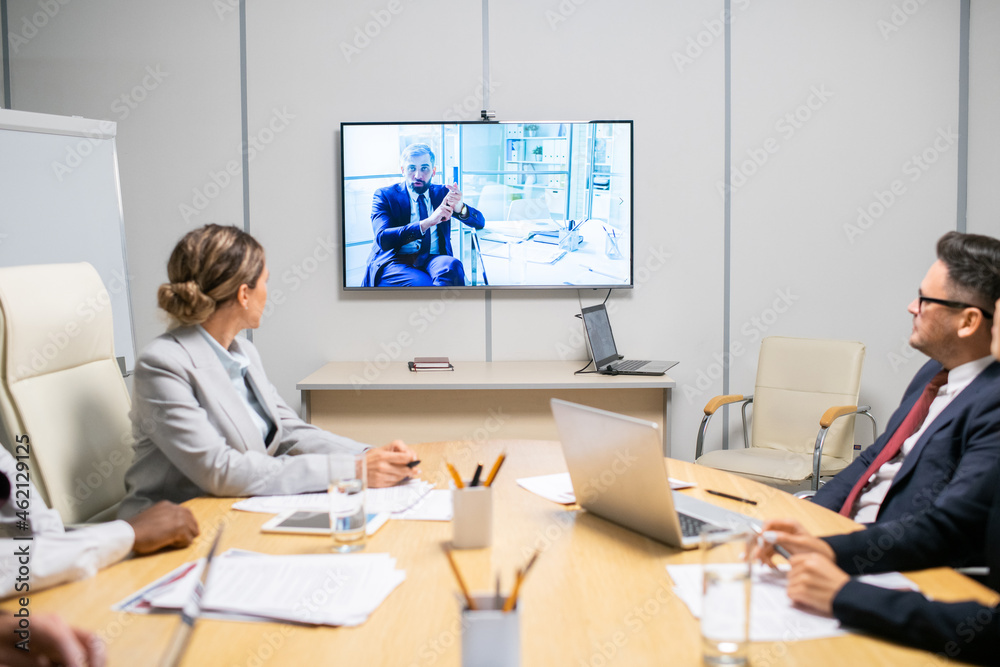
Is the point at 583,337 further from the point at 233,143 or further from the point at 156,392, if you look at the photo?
the point at 156,392

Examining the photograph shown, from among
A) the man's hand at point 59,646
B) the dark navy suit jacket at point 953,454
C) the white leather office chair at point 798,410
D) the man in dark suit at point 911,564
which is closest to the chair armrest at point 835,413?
the white leather office chair at point 798,410

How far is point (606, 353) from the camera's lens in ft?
12.4

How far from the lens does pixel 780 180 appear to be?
13.0 feet

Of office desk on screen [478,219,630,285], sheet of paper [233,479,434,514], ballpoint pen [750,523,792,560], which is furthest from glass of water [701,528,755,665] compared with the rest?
office desk on screen [478,219,630,285]

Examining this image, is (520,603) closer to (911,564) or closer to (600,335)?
(911,564)

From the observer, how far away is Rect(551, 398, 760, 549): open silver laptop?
1.30 meters

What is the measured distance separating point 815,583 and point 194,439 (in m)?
1.34

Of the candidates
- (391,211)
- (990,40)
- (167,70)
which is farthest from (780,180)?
(167,70)

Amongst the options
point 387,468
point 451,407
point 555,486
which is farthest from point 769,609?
point 451,407

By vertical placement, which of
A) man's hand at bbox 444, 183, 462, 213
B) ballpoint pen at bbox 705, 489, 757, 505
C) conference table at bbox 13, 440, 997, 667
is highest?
man's hand at bbox 444, 183, 462, 213

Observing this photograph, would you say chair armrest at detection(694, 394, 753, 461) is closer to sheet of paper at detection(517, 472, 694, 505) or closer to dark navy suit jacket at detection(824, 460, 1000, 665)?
sheet of paper at detection(517, 472, 694, 505)

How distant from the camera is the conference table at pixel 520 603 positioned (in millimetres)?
1002

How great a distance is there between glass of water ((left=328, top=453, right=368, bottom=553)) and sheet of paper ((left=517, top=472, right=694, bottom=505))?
0.49 metres

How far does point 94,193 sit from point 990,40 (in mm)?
4518
